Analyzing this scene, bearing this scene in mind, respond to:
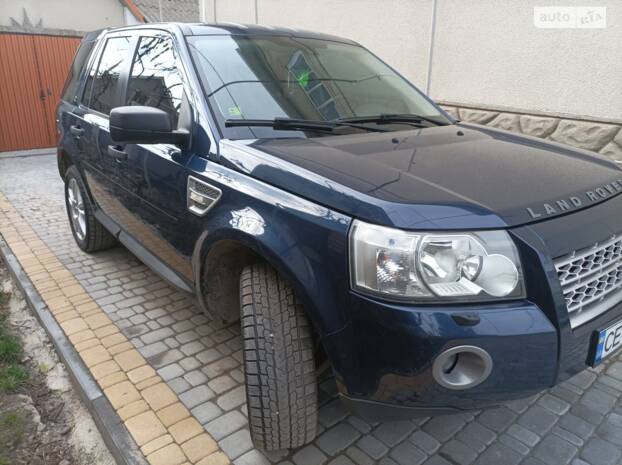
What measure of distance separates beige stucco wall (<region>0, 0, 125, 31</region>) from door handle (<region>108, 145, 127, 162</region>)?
29.6ft

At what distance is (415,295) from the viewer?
1.63 m

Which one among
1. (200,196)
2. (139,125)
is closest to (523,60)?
(200,196)

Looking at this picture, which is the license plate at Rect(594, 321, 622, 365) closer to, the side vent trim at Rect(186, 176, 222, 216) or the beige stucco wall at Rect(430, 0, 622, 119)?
the side vent trim at Rect(186, 176, 222, 216)

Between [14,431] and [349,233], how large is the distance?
82.4 inches

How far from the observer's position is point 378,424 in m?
2.41

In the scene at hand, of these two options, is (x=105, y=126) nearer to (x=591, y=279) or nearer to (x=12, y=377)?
(x=12, y=377)

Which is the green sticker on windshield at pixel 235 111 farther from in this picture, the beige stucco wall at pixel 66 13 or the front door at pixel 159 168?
the beige stucco wall at pixel 66 13

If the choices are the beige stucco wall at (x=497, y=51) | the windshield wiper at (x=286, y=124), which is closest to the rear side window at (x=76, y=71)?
the windshield wiper at (x=286, y=124)

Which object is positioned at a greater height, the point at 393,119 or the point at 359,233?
the point at 393,119

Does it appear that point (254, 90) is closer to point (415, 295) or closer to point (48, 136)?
point (415, 295)

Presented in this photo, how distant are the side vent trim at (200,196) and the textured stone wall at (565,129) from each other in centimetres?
433

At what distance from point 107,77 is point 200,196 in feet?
6.33

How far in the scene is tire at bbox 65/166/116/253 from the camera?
13.6 ft

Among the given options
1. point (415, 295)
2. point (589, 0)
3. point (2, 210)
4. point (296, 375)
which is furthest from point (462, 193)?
point (2, 210)
